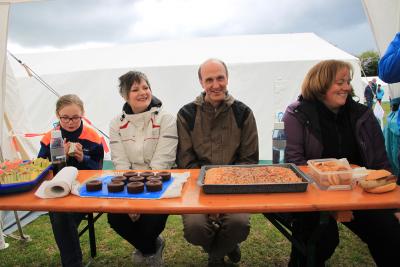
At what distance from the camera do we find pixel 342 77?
224 cm

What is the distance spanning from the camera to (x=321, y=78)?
7.48 ft

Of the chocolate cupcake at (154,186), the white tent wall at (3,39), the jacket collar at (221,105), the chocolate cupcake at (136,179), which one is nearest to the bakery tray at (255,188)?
the chocolate cupcake at (154,186)

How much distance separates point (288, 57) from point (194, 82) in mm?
1623

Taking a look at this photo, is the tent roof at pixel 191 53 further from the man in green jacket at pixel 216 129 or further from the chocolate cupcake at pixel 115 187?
the chocolate cupcake at pixel 115 187

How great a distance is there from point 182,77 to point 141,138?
311 cm

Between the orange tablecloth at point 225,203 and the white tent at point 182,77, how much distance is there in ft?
12.7

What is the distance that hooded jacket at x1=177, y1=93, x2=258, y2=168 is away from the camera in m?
2.40

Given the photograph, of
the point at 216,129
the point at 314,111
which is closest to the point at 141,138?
the point at 216,129

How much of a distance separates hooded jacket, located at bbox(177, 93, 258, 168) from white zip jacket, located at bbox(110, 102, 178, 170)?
103 millimetres

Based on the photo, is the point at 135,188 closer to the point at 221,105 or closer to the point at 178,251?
the point at 221,105

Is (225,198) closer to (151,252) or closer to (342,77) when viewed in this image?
(151,252)

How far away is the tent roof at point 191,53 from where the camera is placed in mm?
5434

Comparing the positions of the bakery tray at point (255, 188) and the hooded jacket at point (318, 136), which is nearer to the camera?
the bakery tray at point (255, 188)

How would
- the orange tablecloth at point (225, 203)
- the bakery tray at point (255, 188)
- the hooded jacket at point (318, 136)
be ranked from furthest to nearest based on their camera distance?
the hooded jacket at point (318, 136), the bakery tray at point (255, 188), the orange tablecloth at point (225, 203)
